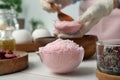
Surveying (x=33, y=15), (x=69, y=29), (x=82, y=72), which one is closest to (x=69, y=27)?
(x=69, y=29)

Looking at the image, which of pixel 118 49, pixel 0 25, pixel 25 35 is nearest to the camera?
pixel 118 49

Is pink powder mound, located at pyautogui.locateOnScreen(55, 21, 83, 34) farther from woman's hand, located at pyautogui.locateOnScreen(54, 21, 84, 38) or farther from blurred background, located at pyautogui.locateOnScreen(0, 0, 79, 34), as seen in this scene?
blurred background, located at pyautogui.locateOnScreen(0, 0, 79, 34)

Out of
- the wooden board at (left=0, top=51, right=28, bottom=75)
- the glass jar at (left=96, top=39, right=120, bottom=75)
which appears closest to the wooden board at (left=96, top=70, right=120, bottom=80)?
the glass jar at (left=96, top=39, right=120, bottom=75)

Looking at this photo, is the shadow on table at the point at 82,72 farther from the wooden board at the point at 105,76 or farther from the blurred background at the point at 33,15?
the blurred background at the point at 33,15

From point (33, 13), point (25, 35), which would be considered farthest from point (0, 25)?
point (33, 13)

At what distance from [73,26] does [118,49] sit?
8.3 inches

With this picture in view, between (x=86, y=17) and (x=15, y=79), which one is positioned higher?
(x=86, y=17)

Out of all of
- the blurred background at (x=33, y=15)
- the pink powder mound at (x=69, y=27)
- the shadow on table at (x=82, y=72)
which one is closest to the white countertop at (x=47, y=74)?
the shadow on table at (x=82, y=72)

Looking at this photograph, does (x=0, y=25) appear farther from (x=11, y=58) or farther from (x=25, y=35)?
(x=11, y=58)

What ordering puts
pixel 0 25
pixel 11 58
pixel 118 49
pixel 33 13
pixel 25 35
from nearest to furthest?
1. pixel 118 49
2. pixel 11 58
3. pixel 25 35
4. pixel 0 25
5. pixel 33 13

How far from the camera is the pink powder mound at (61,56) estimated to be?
0.39 m

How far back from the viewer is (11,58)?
0.43 m

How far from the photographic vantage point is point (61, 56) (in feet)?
1.26

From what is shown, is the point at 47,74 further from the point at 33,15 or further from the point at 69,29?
the point at 33,15
